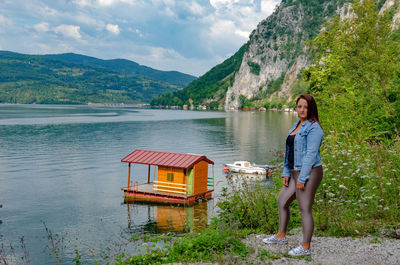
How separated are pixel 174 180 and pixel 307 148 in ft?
79.9

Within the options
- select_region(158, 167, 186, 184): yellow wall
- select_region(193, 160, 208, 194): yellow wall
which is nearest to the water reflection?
select_region(193, 160, 208, 194): yellow wall

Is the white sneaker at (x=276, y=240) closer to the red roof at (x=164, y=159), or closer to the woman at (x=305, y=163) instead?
the woman at (x=305, y=163)

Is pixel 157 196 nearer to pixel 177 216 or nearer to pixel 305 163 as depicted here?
pixel 177 216

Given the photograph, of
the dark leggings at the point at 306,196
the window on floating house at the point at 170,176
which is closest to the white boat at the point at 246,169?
the window on floating house at the point at 170,176

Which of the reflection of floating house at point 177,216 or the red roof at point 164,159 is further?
the red roof at point 164,159

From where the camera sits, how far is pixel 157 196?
30.5 meters

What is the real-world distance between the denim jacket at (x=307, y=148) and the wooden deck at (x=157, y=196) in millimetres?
22625

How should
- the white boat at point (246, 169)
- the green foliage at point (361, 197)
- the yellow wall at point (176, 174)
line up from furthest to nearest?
1. the white boat at point (246, 169)
2. the yellow wall at point (176, 174)
3. the green foliage at point (361, 197)

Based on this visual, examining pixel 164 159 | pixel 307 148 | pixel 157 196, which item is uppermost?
pixel 307 148

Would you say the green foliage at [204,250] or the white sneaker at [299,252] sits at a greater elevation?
the white sneaker at [299,252]

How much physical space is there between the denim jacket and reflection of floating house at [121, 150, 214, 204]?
22422mm

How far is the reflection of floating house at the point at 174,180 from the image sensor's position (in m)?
30.1

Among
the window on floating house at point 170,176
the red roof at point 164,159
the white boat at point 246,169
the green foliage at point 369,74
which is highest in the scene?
the green foliage at point 369,74

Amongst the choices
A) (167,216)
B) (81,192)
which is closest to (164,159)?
(167,216)
